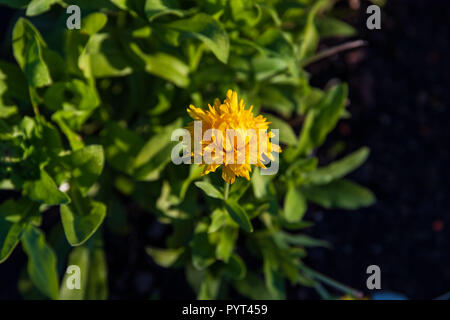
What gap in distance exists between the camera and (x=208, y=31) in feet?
5.05

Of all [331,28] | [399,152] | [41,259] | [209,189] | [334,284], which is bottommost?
[334,284]

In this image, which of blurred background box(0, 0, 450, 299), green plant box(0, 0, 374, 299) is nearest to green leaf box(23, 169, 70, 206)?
green plant box(0, 0, 374, 299)

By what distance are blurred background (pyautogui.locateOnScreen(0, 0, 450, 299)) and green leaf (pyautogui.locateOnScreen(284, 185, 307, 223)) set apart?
0.60 m

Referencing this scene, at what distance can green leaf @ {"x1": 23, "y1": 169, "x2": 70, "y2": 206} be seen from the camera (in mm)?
1498

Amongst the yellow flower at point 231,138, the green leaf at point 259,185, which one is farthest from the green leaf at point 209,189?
the green leaf at point 259,185

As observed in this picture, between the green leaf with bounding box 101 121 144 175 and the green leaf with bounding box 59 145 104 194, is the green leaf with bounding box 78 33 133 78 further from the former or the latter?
the green leaf with bounding box 59 145 104 194

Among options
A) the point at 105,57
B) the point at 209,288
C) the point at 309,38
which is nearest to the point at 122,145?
the point at 105,57

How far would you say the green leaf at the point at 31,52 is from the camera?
1557 mm

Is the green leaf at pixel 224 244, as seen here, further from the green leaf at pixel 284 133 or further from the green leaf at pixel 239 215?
the green leaf at pixel 284 133

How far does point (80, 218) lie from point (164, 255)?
1.40 feet

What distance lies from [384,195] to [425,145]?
373mm

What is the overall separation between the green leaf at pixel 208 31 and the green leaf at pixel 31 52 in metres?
0.46

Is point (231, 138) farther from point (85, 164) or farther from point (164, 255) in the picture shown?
point (164, 255)
